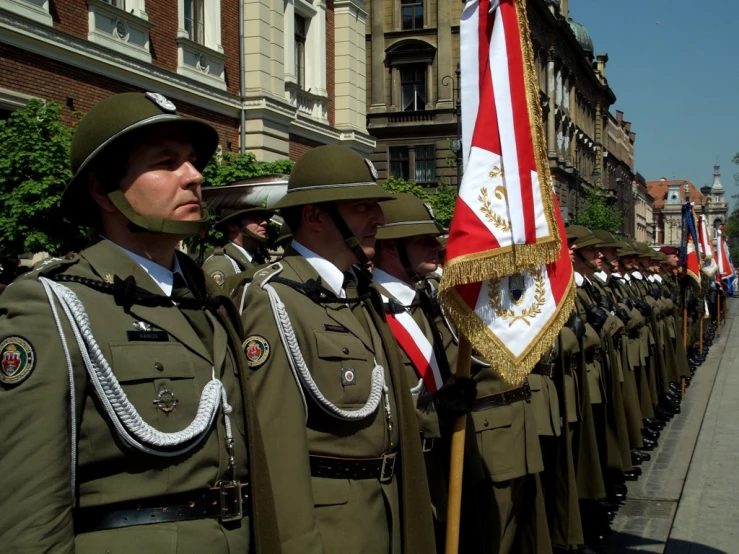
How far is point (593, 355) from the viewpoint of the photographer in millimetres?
7391

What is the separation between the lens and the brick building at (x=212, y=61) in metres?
12.3

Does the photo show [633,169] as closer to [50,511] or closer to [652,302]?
[652,302]

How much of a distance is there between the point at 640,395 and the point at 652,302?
255 centimetres

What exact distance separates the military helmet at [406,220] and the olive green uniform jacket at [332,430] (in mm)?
1324

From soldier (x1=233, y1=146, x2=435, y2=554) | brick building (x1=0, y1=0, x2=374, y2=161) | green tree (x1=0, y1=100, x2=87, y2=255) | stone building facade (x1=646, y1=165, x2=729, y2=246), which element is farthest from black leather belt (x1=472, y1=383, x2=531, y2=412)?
stone building facade (x1=646, y1=165, x2=729, y2=246)

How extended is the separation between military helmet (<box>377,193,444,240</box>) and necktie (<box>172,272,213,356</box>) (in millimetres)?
2080

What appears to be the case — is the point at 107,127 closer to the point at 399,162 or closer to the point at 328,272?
the point at 328,272

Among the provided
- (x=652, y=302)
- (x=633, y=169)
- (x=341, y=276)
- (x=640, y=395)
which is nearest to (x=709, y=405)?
(x=652, y=302)

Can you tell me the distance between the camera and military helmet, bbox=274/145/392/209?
3336 mm

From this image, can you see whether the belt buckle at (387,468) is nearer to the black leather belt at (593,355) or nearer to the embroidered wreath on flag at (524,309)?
the embroidered wreath on flag at (524,309)

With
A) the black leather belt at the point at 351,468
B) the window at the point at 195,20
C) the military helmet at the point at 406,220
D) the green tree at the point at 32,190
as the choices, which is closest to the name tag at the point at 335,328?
the black leather belt at the point at 351,468

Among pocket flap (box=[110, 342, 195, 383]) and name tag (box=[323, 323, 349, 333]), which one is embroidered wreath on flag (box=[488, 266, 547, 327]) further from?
pocket flap (box=[110, 342, 195, 383])

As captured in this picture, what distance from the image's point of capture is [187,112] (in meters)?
16.1

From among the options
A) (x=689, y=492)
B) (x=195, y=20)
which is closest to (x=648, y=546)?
(x=689, y=492)
